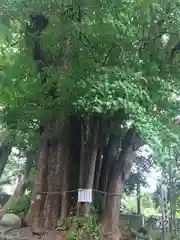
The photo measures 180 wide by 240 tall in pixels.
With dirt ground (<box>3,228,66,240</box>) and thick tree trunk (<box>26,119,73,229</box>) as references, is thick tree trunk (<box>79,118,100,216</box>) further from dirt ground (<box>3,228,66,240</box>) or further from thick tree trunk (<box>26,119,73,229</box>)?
dirt ground (<box>3,228,66,240</box>)

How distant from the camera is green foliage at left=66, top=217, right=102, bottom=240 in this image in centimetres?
522

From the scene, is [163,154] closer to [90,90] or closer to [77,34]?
[90,90]

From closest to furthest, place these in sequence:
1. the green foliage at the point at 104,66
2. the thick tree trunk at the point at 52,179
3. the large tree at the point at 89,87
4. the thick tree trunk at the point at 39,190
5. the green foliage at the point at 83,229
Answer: the green foliage at the point at 104,66
the large tree at the point at 89,87
the green foliage at the point at 83,229
the thick tree trunk at the point at 52,179
the thick tree trunk at the point at 39,190

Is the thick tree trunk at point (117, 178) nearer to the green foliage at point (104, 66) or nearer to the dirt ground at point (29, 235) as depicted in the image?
the dirt ground at point (29, 235)

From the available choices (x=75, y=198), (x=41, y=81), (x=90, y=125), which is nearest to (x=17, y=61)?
(x=41, y=81)

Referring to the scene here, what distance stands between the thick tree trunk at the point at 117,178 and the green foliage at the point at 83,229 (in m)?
0.46

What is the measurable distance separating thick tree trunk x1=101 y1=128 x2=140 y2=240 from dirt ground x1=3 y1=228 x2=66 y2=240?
2.97ft

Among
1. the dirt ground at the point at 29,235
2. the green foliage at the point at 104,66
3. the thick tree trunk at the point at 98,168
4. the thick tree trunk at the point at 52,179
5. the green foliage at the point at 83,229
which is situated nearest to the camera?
the green foliage at the point at 104,66

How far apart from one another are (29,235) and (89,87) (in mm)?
3177

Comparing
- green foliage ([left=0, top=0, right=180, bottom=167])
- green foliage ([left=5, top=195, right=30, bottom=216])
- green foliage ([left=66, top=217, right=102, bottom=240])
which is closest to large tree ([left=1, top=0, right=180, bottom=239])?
green foliage ([left=0, top=0, right=180, bottom=167])

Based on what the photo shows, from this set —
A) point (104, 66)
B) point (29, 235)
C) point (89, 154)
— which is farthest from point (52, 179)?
point (104, 66)

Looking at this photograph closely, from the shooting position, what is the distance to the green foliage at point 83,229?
17.1ft

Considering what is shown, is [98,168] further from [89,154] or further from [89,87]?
[89,87]

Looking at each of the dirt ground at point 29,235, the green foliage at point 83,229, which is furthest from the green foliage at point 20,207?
the green foliage at point 83,229
